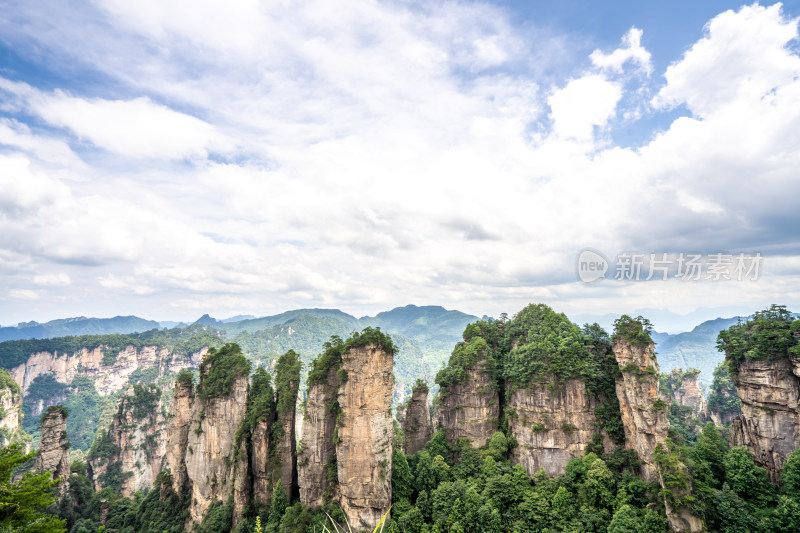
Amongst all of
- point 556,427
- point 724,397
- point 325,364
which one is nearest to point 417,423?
point 325,364

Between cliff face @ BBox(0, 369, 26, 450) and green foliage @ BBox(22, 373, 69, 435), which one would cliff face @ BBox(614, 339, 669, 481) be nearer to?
cliff face @ BBox(0, 369, 26, 450)

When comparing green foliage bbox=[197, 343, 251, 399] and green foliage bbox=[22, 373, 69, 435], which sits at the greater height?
green foliage bbox=[197, 343, 251, 399]

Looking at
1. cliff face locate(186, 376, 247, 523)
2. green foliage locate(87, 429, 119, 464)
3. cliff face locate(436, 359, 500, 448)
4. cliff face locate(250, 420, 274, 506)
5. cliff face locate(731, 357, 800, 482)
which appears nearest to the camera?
cliff face locate(731, 357, 800, 482)

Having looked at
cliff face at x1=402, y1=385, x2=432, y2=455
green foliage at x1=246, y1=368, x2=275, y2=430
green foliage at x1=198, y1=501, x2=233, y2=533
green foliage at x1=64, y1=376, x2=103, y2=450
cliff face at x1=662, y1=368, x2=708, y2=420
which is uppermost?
green foliage at x1=246, y1=368, x2=275, y2=430

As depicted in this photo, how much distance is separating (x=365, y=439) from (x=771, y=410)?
120 feet

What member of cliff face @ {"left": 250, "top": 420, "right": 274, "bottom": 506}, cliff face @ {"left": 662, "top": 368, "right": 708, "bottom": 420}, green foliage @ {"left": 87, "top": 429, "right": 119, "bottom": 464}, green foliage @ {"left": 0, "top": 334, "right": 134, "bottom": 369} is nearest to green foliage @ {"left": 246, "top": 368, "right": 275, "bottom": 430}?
cliff face @ {"left": 250, "top": 420, "right": 274, "bottom": 506}

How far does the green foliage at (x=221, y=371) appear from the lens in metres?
42.2

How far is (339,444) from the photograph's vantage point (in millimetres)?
35312

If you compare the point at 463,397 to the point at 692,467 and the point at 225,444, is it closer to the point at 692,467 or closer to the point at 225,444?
the point at 692,467

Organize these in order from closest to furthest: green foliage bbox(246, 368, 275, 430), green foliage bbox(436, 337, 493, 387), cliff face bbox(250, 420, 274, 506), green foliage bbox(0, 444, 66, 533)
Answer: green foliage bbox(0, 444, 66, 533)
cliff face bbox(250, 420, 274, 506)
green foliage bbox(246, 368, 275, 430)
green foliage bbox(436, 337, 493, 387)

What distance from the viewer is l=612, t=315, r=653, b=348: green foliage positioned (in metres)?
34.1

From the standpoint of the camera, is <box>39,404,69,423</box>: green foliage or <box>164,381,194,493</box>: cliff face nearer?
<box>164,381,194,493</box>: cliff face

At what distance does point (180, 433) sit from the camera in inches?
1839

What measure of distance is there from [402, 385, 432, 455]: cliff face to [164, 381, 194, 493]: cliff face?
98.6 ft
